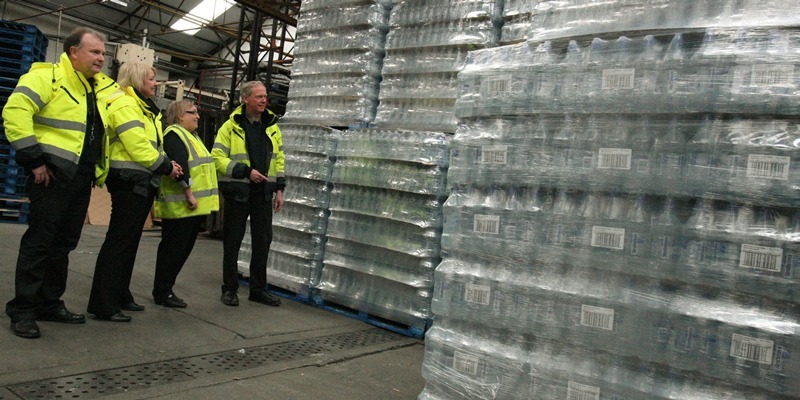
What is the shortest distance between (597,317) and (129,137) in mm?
3565

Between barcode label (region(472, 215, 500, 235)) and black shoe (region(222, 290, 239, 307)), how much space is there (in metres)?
3.36

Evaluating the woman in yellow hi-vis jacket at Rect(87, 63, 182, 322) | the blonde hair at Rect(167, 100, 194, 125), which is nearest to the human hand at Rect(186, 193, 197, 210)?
the woman in yellow hi-vis jacket at Rect(87, 63, 182, 322)

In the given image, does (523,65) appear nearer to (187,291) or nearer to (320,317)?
(320,317)

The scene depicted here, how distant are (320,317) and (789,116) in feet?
14.0

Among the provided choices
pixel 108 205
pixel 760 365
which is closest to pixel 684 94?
pixel 760 365

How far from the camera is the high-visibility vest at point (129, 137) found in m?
4.59

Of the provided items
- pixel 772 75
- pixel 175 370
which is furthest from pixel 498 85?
pixel 175 370

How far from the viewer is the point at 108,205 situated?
11.8m

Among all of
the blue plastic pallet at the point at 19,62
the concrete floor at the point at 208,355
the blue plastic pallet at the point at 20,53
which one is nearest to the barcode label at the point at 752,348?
the concrete floor at the point at 208,355

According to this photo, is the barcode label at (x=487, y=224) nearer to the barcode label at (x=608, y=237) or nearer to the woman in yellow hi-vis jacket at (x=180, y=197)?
the barcode label at (x=608, y=237)

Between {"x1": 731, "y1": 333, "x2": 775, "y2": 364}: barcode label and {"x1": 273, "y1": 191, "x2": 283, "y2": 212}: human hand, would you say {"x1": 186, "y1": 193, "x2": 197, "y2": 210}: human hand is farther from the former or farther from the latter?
{"x1": 731, "y1": 333, "x2": 775, "y2": 364}: barcode label

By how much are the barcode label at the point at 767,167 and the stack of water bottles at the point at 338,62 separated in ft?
13.9

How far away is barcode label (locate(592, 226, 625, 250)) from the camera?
2.59 m

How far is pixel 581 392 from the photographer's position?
261 centimetres
